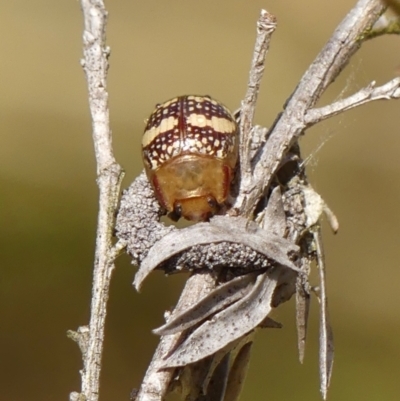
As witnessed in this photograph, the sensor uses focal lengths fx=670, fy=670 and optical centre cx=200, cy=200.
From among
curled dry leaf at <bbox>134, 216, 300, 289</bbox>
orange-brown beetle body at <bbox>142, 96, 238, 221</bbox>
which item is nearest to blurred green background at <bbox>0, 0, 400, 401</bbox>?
orange-brown beetle body at <bbox>142, 96, 238, 221</bbox>

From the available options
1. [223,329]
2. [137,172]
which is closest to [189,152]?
[223,329]

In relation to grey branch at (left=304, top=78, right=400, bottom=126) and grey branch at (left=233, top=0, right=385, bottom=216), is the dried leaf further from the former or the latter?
grey branch at (left=304, top=78, right=400, bottom=126)

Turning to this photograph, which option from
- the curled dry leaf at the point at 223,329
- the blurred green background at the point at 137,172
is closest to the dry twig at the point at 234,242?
the curled dry leaf at the point at 223,329

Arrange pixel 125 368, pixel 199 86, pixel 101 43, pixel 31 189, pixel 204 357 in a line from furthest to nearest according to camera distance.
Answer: pixel 199 86, pixel 31 189, pixel 125 368, pixel 101 43, pixel 204 357

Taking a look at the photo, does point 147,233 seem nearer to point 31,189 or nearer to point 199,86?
point 31,189

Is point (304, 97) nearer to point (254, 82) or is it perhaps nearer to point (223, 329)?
point (254, 82)

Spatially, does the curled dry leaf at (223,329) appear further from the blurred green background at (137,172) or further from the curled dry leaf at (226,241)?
the blurred green background at (137,172)

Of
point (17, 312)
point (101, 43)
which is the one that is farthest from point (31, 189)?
point (101, 43)
